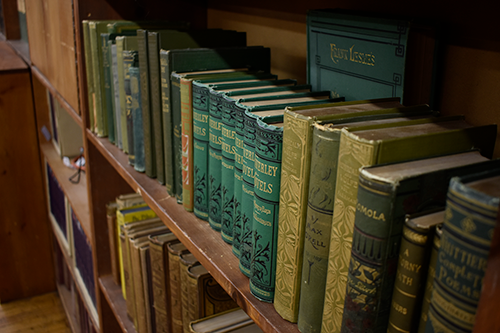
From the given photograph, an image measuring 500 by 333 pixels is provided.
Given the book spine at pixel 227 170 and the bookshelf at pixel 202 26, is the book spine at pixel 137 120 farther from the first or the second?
the book spine at pixel 227 170

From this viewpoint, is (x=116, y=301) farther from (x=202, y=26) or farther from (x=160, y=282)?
(x=202, y=26)

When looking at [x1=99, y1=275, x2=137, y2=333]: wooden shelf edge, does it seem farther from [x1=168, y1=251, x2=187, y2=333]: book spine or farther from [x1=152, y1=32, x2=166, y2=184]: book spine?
[x1=152, y1=32, x2=166, y2=184]: book spine

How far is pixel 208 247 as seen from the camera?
0.76 m

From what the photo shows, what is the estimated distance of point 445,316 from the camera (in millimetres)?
373

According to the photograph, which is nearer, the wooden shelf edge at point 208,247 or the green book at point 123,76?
the wooden shelf edge at point 208,247

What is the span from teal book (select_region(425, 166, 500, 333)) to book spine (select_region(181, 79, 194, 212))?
525 millimetres

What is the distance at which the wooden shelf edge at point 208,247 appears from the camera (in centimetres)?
62

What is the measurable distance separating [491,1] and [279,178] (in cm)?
37

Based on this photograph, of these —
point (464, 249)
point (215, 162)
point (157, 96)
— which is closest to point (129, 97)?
point (157, 96)

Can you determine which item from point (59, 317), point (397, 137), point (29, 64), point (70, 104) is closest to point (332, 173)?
point (397, 137)

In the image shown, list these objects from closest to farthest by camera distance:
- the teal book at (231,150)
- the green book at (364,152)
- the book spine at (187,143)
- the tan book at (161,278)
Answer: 1. the green book at (364,152)
2. the teal book at (231,150)
3. the book spine at (187,143)
4. the tan book at (161,278)

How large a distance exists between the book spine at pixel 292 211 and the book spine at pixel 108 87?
727mm

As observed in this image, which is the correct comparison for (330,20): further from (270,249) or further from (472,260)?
(472,260)

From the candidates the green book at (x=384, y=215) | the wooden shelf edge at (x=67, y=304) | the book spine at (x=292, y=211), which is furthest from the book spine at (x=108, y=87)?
the wooden shelf edge at (x=67, y=304)
